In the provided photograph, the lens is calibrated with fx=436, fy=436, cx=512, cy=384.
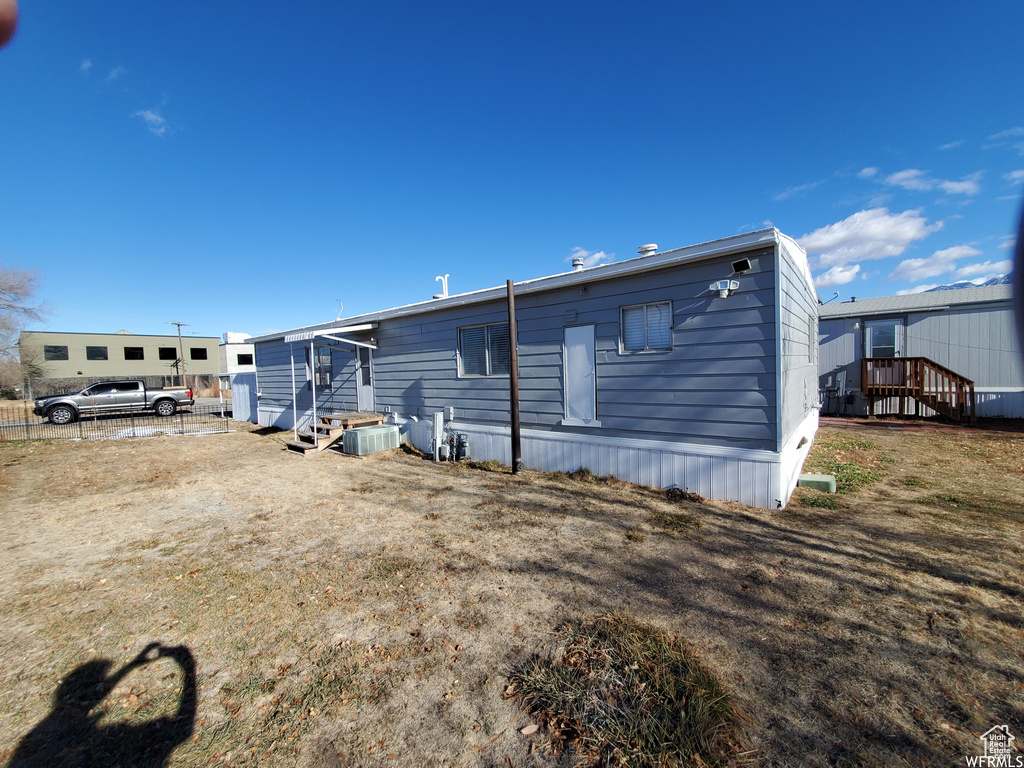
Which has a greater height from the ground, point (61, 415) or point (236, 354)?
point (236, 354)

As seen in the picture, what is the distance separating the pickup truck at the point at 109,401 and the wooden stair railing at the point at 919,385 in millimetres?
25964

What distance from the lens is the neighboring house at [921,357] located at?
39.4 feet

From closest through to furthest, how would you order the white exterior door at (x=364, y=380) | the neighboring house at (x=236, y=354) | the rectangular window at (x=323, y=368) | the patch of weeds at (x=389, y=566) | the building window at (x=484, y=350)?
the patch of weeds at (x=389, y=566) < the building window at (x=484, y=350) < the white exterior door at (x=364, y=380) < the rectangular window at (x=323, y=368) < the neighboring house at (x=236, y=354)

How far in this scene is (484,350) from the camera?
848 centimetres

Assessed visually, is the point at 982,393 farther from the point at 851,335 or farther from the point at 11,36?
the point at 11,36

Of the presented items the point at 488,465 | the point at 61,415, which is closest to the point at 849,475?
the point at 488,465

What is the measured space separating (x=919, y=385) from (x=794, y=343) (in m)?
8.48

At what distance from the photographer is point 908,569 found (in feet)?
12.5

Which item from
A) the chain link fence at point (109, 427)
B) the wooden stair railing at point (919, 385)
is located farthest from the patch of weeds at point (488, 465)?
the wooden stair railing at point (919, 385)

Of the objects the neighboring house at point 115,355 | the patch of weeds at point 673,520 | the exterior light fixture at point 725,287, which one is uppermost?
the neighboring house at point 115,355

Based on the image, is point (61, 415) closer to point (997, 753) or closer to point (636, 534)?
point (636, 534)

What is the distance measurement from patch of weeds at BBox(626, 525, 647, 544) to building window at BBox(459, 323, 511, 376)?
3.93 m

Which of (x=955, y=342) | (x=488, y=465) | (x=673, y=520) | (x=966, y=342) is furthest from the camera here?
(x=955, y=342)

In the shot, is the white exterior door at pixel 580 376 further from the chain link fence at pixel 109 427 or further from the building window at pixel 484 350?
the chain link fence at pixel 109 427
